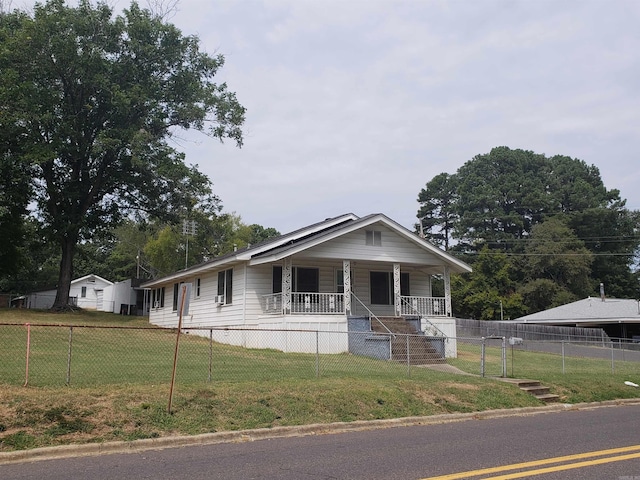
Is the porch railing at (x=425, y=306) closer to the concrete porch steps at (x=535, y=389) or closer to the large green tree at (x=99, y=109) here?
the concrete porch steps at (x=535, y=389)

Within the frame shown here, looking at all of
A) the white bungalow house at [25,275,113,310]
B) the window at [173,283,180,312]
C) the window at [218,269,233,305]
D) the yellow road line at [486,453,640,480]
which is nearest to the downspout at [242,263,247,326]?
the window at [218,269,233,305]

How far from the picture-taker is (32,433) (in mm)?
8328

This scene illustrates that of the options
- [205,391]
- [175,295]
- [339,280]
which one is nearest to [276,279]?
[339,280]

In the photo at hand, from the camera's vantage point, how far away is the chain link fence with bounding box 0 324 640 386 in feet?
40.0

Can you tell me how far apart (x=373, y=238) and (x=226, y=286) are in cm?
652

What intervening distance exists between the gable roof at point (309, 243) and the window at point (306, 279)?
1251mm

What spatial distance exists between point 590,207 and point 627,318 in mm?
37251

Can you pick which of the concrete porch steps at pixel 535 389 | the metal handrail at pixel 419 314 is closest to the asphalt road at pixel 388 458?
the concrete porch steps at pixel 535 389

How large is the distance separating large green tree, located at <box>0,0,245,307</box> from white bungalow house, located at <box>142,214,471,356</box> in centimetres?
1046

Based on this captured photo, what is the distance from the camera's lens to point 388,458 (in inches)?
312

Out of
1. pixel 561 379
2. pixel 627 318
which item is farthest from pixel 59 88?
pixel 627 318

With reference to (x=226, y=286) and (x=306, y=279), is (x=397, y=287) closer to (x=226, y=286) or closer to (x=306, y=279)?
(x=306, y=279)

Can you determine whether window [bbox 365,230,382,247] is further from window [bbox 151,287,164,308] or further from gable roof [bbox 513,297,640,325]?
gable roof [bbox 513,297,640,325]

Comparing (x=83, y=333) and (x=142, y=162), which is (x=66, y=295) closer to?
(x=142, y=162)
